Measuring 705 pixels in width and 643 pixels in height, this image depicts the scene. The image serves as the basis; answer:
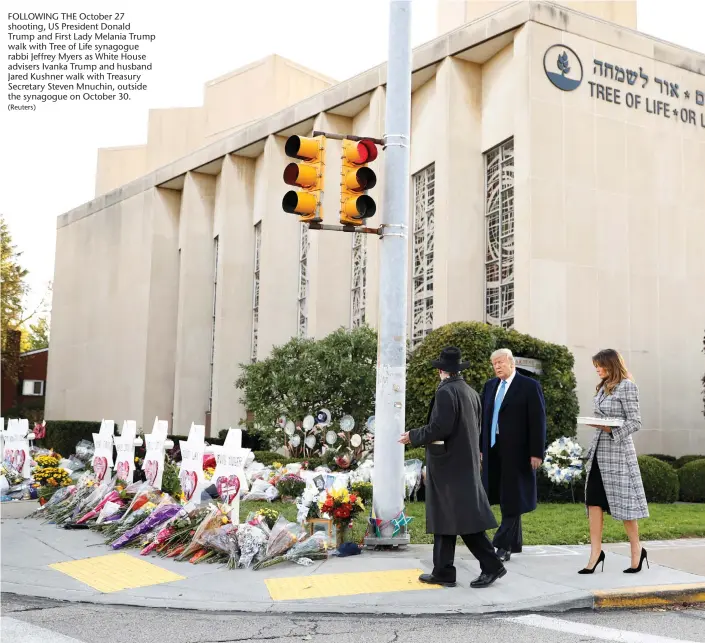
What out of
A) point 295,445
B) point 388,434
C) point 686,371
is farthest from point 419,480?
point 686,371

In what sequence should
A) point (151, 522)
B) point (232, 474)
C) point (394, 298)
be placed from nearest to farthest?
point (394, 298), point (151, 522), point (232, 474)

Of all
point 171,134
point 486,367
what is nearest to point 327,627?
point 486,367

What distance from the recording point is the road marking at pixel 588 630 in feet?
17.3

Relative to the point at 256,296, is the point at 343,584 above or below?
below

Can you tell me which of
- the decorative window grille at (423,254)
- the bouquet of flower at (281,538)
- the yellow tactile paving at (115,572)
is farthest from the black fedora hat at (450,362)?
the decorative window grille at (423,254)

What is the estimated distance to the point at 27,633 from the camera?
17.6 feet

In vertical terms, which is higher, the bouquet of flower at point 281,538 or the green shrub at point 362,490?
the green shrub at point 362,490

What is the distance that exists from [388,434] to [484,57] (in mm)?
15113

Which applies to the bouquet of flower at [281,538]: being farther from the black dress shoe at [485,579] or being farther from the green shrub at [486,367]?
the green shrub at [486,367]

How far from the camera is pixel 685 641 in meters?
5.24

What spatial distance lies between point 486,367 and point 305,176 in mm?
7384

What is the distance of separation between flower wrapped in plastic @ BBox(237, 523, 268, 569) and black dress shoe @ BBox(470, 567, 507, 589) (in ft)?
6.88

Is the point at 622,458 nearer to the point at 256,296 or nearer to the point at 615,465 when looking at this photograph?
the point at 615,465

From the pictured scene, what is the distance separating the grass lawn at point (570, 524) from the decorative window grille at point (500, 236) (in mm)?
7421
